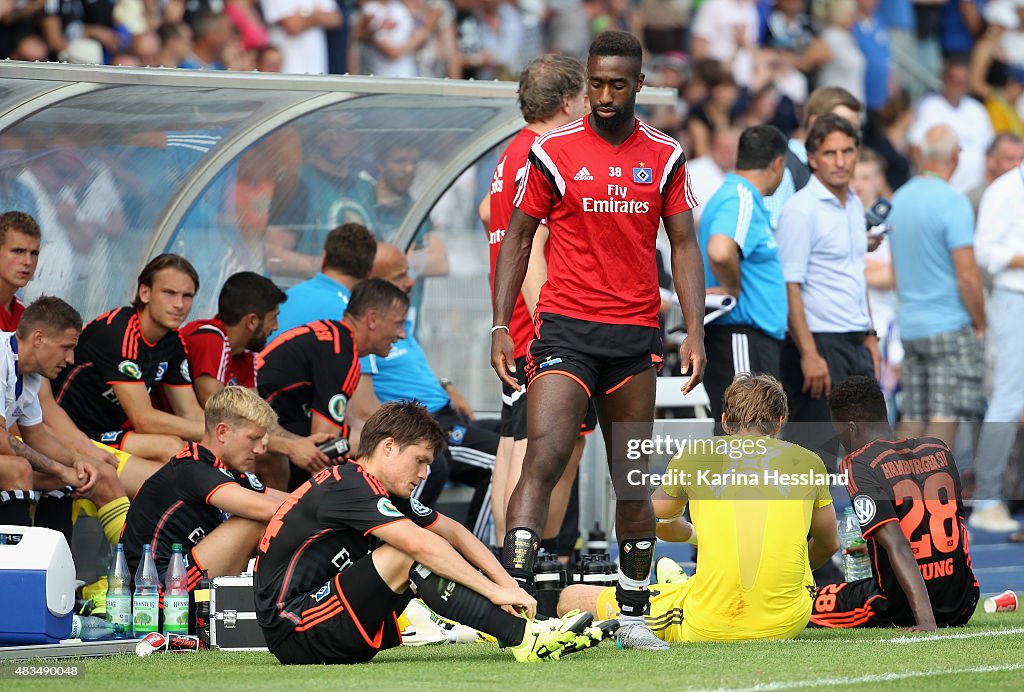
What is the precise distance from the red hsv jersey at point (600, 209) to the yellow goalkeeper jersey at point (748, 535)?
0.66 m

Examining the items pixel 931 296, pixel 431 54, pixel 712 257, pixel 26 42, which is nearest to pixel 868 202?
pixel 931 296

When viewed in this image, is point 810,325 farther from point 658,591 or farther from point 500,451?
point 658,591

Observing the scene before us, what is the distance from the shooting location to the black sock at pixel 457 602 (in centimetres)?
581

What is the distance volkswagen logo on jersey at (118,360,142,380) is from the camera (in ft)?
28.6

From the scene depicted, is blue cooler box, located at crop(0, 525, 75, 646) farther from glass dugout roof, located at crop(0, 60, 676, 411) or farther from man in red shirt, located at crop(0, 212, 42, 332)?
glass dugout roof, located at crop(0, 60, 676, 411)

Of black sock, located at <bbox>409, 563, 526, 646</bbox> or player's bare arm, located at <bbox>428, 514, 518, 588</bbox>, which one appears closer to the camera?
black sock, located at <bbox>409, 563, 526, 646</bbox>

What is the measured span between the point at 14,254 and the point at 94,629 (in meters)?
2.10

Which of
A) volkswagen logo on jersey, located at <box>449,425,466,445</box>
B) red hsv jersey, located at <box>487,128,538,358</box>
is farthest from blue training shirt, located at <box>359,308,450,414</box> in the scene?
red hsv jersey, located at <box>487,128,538,358</box>

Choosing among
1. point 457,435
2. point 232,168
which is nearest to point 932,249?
point 457,435

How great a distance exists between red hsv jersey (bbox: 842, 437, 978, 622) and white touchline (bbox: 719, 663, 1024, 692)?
50.0 inches

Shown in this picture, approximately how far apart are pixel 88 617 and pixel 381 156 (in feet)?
14.6

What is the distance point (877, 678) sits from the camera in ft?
17.7

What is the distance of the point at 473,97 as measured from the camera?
34.0ft

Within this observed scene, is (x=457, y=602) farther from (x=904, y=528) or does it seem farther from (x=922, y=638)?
(x=904, y=528)
